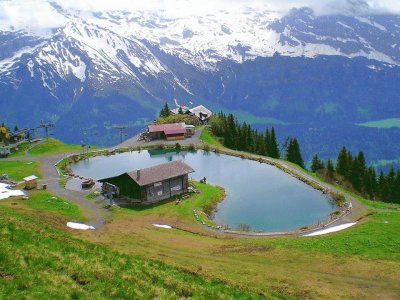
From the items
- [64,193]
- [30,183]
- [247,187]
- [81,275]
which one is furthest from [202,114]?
[81,275]

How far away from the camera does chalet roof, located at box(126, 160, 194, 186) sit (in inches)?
3300

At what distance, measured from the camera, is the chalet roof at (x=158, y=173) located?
83.8 m

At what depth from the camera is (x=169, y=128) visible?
522 ft

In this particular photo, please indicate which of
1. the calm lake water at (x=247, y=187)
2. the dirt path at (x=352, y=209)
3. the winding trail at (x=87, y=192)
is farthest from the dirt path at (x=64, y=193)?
the dirt path at (x=352, y=209)

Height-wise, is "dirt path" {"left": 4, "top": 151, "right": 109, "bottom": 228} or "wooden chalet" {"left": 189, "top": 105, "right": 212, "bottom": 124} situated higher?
"wooden chalet" {"left": 189, "top": 105, "right": 212, "bottom": 124}

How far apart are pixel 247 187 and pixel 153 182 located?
2493 cm

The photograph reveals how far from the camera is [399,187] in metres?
116

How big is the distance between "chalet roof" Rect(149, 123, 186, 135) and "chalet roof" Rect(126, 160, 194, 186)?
6548 cm

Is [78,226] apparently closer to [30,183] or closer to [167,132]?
[30,183]

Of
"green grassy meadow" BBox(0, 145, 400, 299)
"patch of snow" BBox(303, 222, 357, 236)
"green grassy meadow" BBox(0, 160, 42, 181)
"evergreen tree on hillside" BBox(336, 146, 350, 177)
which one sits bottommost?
"evergreen tree on hillside" BBox(336, 146, 350, 177)

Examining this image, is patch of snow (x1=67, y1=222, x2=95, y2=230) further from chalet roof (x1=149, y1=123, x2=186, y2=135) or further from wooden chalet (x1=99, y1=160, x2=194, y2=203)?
chalet roof (x1=149, y1=123, x2=186, y2=135)

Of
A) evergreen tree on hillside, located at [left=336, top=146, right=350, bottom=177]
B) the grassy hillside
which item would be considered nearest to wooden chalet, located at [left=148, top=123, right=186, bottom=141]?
evergreen tree on hillside, located at [left=336, top=146, right=350, bottom=177]

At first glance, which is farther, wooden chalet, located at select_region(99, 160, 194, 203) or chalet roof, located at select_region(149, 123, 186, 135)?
chalet roof, located at select_region(149, 123, 186, 135)

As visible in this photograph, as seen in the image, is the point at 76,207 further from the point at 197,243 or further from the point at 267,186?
the point at 267,186
